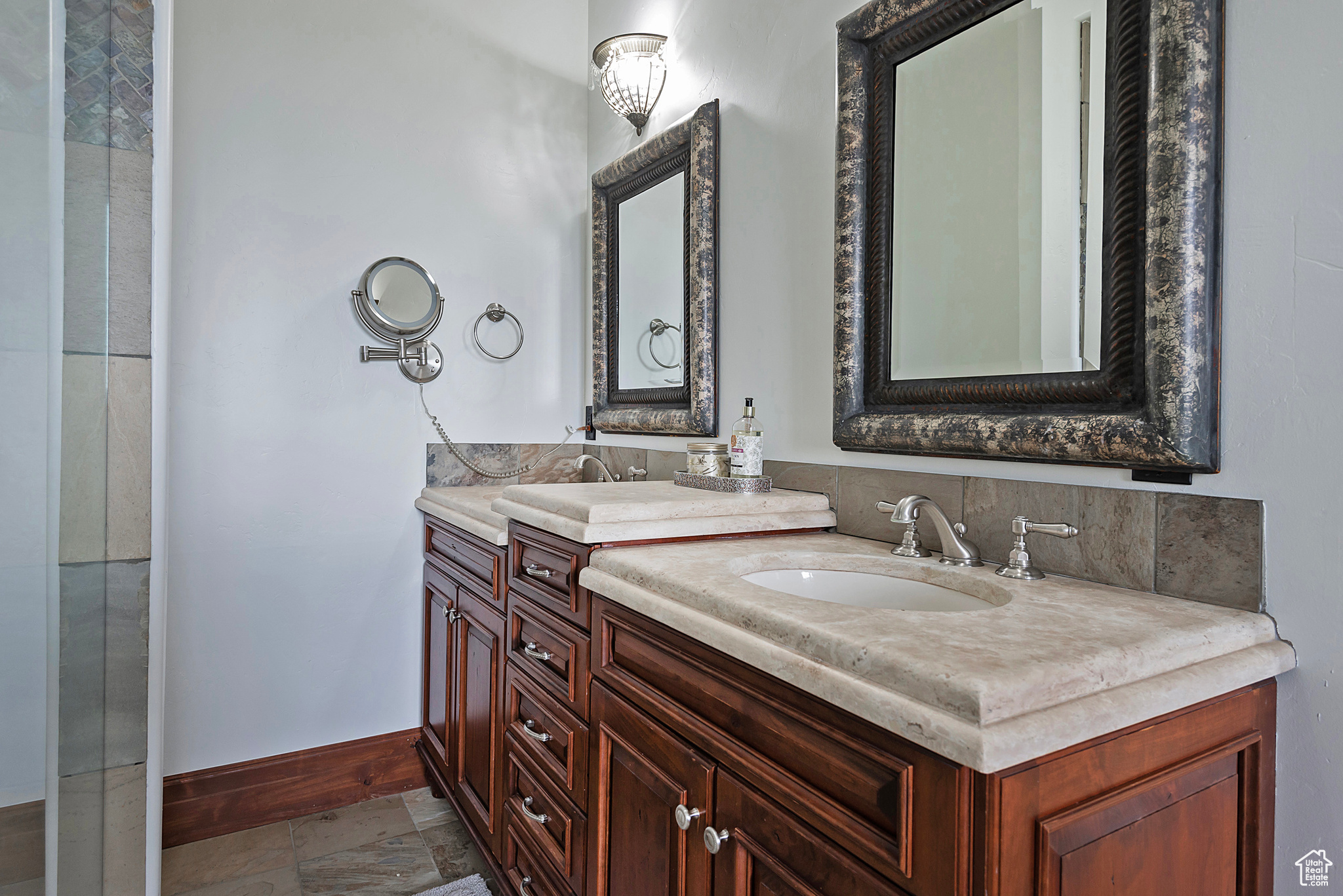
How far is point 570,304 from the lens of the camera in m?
2.61

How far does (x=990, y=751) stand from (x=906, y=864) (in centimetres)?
16

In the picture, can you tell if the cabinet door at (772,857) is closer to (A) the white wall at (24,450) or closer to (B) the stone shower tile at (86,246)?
(A) the white wall at (24,450)

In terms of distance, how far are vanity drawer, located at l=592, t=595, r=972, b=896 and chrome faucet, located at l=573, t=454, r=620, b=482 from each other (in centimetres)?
117

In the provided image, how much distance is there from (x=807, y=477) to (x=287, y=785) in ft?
5.85

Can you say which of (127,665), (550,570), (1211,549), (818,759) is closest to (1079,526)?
(1211,549)

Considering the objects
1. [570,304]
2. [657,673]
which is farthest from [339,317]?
[657,673]

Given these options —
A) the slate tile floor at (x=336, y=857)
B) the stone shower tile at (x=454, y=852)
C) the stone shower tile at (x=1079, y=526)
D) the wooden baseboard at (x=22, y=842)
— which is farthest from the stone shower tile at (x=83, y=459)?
the stone shower tile at (x=1079, y=526)

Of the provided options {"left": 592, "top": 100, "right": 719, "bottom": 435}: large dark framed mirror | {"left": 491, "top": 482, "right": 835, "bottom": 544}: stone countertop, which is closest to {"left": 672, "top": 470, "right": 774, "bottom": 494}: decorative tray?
{"left": 491, "top": 482, "right": 835, "bottom": 544}: stone countertop

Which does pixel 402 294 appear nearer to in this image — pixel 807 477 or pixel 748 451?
pixel 748 451

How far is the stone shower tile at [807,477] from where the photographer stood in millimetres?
1519

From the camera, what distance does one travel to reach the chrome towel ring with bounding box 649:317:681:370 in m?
2.05

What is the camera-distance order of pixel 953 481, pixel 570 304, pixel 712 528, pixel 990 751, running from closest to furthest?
pixel 990 751 → pixel 953 481 → pixel 712 528 → pixel 570 304

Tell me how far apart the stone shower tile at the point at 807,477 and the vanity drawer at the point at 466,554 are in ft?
2.16

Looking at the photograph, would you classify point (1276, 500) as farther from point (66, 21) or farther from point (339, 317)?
point (339, 317)
